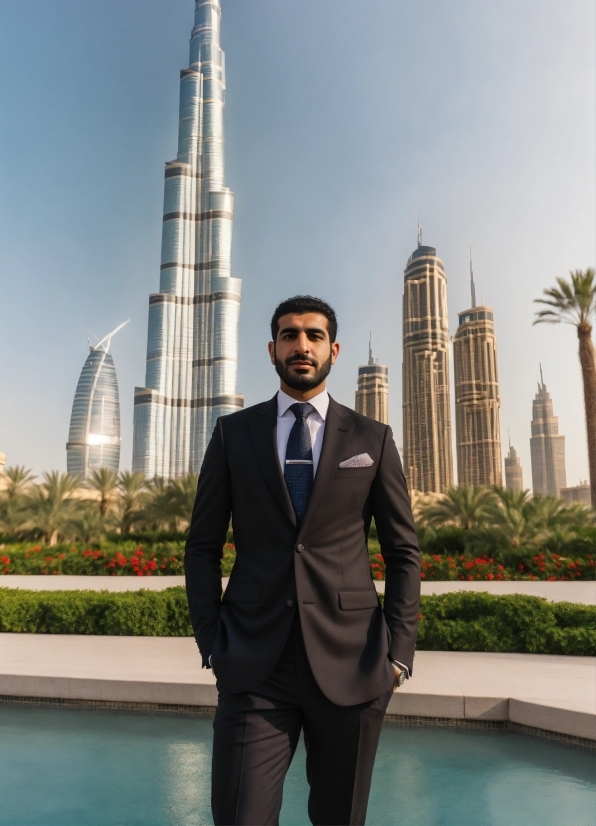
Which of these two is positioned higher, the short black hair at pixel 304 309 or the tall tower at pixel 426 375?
the tall tower at pixel 426 375

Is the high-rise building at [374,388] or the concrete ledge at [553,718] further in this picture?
the high-rise building at [374,388]

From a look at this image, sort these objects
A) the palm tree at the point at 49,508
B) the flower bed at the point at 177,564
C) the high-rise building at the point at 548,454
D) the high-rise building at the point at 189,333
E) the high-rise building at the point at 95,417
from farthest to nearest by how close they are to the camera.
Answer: the high-rise building at the point at 548,454
the high-rise building at the point at 95,417
the high-rise building at the point at 189,333
the palm tree at the point at 49,508
the flower bed at the point at 177,564

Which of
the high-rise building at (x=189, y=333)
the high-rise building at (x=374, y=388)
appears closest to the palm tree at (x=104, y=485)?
the high-rise building at (x=189, y=333)

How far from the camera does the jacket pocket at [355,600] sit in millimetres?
2006

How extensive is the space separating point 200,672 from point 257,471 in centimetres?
461

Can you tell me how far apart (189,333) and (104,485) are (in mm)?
112654

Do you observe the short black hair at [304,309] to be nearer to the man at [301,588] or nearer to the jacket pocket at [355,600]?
the man at [301,588]

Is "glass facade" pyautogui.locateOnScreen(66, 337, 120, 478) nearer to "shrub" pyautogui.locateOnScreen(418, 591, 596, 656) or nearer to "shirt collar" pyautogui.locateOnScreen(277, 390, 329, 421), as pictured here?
"shrub" pyautogui.locateOnScreen(418, 591, 596, 656)

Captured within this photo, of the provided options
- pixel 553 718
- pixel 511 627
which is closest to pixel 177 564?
pixel 511 627

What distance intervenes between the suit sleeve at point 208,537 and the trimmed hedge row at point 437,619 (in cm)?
614

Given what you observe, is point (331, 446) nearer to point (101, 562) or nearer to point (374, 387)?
point (101, 562)

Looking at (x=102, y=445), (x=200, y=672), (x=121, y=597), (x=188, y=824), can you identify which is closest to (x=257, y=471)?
(x=188, y=824)

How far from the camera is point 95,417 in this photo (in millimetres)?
149250

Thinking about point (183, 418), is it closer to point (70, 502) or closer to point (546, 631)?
point (70, 502)
